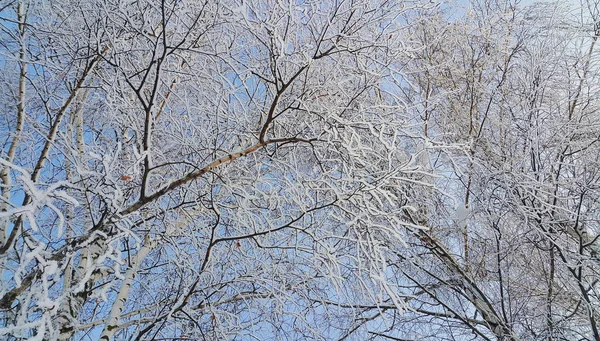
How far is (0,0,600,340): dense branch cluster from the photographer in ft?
8.53

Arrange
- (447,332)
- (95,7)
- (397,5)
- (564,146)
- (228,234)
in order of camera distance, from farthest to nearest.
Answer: (447,332)
(564,146)
(228,234)
(397,5)
(95,7)

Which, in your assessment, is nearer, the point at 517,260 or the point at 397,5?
the point at 397,5

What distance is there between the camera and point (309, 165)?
403 cm

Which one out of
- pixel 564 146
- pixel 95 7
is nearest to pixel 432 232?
pixel 564 146

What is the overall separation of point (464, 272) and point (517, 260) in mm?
595

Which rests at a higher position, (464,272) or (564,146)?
(564,146)

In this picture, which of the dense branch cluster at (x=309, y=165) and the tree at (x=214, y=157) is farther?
the dense branch cluster at (x=309, y=165)

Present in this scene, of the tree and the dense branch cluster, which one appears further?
the dense branch cluster

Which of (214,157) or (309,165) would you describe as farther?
(309,165)

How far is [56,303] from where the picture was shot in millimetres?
1473

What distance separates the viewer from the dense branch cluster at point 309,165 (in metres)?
2.60

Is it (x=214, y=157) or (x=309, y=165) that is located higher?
(x=309, y=165)

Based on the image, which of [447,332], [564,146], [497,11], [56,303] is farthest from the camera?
[497,11]

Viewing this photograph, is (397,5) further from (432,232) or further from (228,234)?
(432,232)
